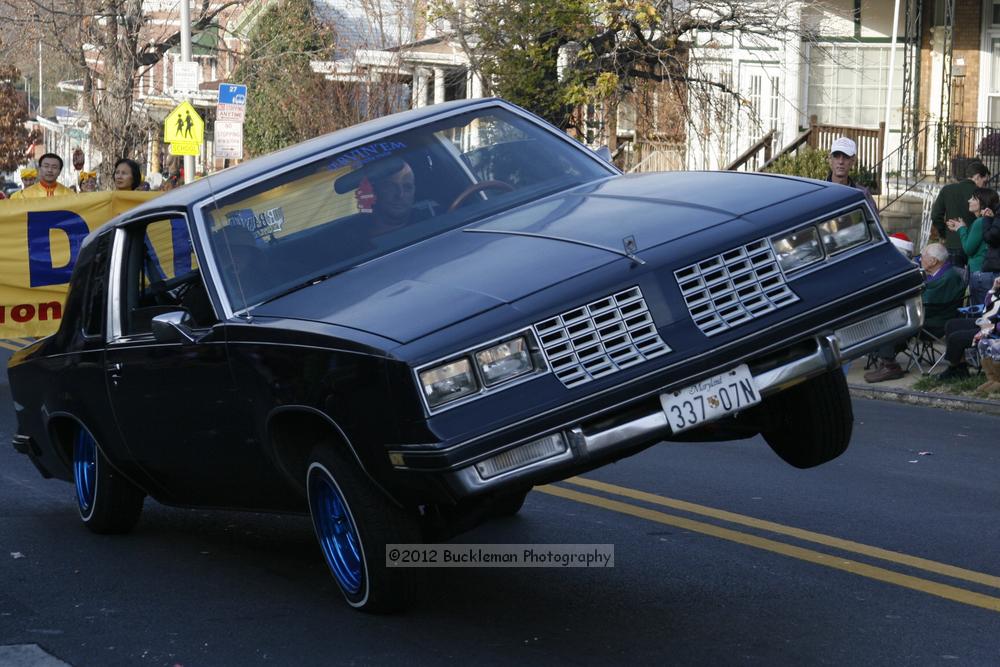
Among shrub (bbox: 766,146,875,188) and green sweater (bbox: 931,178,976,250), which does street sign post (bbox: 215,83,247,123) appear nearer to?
shrub (bbox: 766,146,875,188)

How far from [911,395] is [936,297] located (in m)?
1.33

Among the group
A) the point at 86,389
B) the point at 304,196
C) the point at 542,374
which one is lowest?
the point at 86,389

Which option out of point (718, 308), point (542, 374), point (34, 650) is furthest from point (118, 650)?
point (718, 308)

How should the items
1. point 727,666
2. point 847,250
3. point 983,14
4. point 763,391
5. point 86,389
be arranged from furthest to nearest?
point 983,14 → point 86,389 → point 847,250 → point 763,391 → point 727,666

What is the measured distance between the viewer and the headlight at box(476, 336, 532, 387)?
516 cm

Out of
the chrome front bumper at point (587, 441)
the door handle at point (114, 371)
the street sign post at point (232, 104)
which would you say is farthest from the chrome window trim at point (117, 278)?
the street sign post at point (232, 104)

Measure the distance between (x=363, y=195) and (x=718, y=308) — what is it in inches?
71.3

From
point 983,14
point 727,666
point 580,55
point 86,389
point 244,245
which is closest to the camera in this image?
point 727,666

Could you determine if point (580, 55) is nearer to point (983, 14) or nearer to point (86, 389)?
point (983, 14)

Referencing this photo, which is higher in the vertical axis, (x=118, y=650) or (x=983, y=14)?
(x=983, y=14)

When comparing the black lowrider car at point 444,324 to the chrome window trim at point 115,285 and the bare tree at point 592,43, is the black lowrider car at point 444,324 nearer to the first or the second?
the chrome window trim at point 115,285

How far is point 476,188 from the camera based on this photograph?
6.72 metres

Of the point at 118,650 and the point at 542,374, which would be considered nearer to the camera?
the point at 542,374

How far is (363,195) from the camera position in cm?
657
